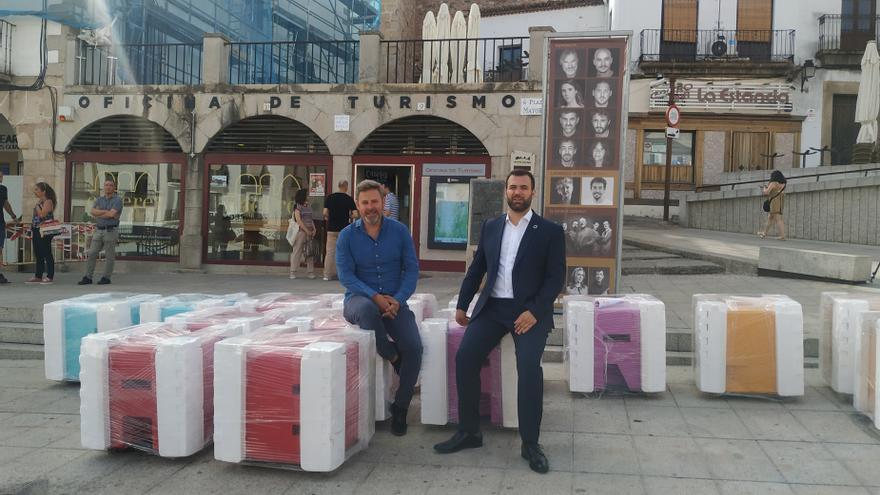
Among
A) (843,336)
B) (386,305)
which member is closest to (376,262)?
(386,305)

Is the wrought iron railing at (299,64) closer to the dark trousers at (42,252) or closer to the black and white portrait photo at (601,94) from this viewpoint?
the dark trousers at (42,252)

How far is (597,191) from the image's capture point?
7.85m

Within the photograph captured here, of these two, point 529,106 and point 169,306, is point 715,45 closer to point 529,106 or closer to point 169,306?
point 529,106

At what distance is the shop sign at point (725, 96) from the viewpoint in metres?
23.2

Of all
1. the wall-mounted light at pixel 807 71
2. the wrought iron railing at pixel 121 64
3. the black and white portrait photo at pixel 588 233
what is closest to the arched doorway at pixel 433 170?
the wrought iron railing at pixel 121 64

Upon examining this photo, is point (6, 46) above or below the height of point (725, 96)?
below

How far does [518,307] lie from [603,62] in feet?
14.7

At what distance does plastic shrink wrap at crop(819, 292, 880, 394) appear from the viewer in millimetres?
5270

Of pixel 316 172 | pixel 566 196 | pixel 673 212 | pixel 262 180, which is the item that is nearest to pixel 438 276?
pixel 316 172

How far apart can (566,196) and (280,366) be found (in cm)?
480

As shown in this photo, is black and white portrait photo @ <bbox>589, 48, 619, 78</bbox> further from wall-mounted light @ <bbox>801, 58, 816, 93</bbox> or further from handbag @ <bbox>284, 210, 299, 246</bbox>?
wall-mounted light @ <bbox>801, 58, 816, 93</bbox>

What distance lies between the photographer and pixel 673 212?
22.5 m

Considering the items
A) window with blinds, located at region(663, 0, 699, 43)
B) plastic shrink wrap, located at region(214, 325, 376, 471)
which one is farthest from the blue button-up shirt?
window with blinds, located at region(663, 0, 699, 43)

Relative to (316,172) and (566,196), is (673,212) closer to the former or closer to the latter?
(316,172)
